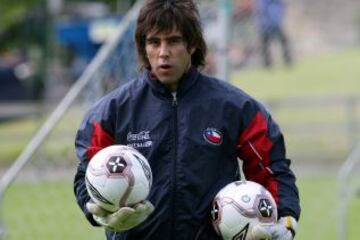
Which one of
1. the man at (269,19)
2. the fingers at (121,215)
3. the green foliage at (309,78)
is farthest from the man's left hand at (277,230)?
the green foliage at (309,78)

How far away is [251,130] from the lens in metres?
4.76

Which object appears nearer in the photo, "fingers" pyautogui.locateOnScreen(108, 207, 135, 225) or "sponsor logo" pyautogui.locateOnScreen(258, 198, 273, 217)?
"fingers" pyautogui.locateOnScreen(108, 207, 135, 225)

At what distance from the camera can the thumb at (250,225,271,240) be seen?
15.0 feet

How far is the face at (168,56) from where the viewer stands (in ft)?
15.5

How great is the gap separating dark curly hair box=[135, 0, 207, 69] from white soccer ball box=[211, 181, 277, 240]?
2.22 feet

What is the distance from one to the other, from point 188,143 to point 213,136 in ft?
0.36

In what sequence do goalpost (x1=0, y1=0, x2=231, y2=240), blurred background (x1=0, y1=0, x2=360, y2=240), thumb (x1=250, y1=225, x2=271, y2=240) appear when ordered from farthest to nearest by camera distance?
blurred background (x1=0, y1=0, x2=360, y2=240) → goalpost (x1=0, y1=0, x2=231, y2=240) → thumb (x1=250, y1=225, x2=271, y2=240)

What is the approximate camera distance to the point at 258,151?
15.7 ft

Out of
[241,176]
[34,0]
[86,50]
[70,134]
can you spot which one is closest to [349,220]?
[70,134]

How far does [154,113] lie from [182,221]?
1.54ft

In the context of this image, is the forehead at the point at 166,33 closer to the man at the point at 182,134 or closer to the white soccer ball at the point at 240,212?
the man at the point at 182,134

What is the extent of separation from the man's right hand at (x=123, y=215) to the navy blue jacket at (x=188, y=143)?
0.16m

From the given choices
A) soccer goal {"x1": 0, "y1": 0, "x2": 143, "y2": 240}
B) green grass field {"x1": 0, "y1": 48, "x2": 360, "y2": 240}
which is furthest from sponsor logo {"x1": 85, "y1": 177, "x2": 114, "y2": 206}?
green grass field {"x1": 0, "y1": 48, "x2": 360, "y2": 240}

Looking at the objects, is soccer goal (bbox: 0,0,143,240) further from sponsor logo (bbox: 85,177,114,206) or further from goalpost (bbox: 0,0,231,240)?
sponsor logo (bbox: 85,177,114,206)
